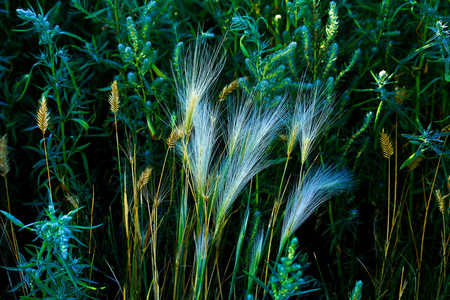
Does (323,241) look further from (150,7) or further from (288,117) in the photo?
(150,7)

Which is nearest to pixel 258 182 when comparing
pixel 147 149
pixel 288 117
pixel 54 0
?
pixel 288 117

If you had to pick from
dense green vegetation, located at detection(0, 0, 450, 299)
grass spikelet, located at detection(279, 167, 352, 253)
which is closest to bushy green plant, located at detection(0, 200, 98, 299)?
dense green vegetation, located at detection(0, 0, 450, 299)

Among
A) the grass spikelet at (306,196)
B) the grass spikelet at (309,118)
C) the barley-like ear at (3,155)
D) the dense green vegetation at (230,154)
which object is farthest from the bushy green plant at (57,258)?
the grass spikelet at (309,118)

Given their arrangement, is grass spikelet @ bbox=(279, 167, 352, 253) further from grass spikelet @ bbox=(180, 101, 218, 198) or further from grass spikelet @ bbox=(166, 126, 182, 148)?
grass spikelet @ bbox=(166, 126, 182, 148)

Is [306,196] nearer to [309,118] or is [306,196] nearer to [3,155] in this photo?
[309,118]

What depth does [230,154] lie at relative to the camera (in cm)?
185

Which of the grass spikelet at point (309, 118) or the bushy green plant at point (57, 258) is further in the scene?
the grass spikelet at point (309, 118)

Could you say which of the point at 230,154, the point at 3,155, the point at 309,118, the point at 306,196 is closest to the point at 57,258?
the point at 3,155

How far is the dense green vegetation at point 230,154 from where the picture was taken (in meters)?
1.90

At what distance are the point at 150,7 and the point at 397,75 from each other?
1.18 m

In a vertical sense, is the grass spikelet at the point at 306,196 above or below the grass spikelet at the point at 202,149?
below

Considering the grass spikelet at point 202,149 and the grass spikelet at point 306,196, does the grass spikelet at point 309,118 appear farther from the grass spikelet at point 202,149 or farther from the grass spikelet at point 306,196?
the grass spikelet at point 202,149

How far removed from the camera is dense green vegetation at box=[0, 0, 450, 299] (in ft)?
6.22

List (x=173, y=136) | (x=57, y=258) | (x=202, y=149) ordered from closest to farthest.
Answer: (x=57, y=258) → (x=202, y=149) → (x=173, y=136)
